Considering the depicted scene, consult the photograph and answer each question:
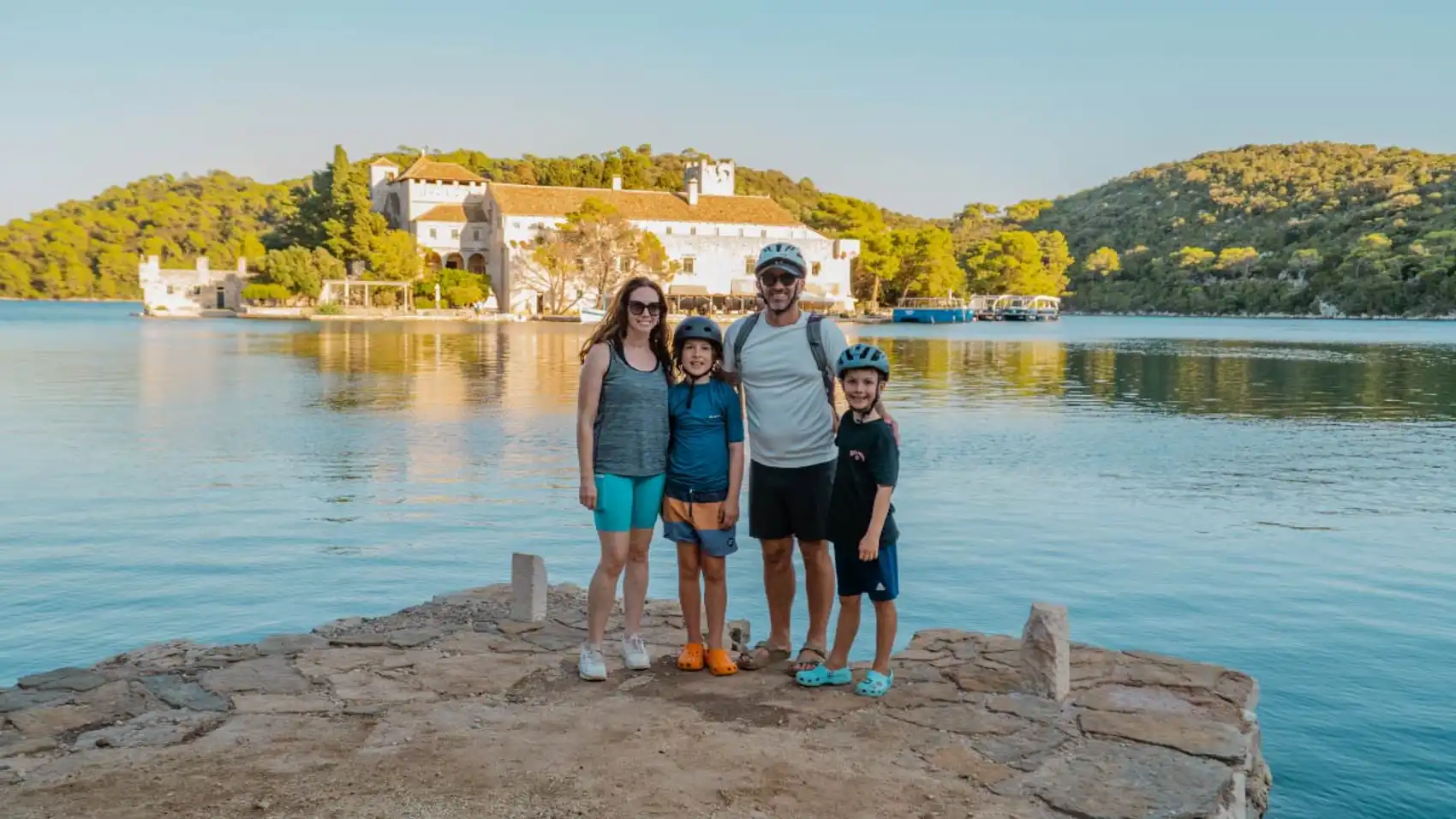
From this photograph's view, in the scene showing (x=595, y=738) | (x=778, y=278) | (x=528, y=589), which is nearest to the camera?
(x=595, y=738)

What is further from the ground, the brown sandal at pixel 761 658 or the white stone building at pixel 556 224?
the white stone building at pixel 556 224

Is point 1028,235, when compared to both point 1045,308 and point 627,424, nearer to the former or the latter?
point 1045,308

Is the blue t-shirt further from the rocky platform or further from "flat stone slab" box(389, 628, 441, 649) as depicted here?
"flat stone slab" box(389, 628, 441, 649)

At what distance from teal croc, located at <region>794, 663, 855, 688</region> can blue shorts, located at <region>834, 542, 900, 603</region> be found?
37 centimetres

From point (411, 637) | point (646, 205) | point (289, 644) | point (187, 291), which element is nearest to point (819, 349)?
point (411, 637)

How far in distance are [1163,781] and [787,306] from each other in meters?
2.44

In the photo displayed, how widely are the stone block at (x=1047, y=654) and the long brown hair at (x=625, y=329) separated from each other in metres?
2.00

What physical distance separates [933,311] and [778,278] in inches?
3139

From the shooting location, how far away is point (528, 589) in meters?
6.06

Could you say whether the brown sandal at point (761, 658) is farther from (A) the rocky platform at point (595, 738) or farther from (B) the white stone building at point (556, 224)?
(B) the white stone building at point (556, 224)

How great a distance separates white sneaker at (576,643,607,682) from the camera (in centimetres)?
492

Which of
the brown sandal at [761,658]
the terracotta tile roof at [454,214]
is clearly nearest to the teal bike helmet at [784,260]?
the brown sandal at [761,658]

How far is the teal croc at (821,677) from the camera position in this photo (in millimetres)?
4879

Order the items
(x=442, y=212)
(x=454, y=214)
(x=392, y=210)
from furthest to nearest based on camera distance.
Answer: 1. (x=392, y=210)
2. (x=454, y=214)
3. (x=442, y=212)
